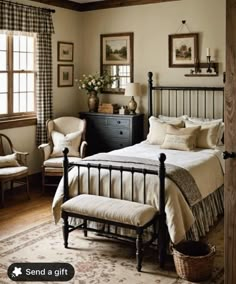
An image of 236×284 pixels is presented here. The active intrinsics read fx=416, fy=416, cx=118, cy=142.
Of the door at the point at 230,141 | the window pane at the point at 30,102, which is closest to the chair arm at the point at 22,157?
the window pane at the point at 30,102

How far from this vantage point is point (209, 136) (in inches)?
202

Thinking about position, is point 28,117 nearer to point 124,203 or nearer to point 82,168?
point 82,168

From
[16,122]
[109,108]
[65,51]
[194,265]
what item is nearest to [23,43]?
[65,51]

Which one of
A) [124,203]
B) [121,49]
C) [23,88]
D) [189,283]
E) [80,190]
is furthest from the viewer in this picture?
[121,49]

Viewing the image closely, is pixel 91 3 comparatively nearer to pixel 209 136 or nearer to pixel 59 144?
pixel 59 144

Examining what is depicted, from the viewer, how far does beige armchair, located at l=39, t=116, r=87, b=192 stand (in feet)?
18.4

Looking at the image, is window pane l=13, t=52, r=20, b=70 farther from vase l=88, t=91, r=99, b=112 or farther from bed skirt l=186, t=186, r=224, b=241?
bed skirt l=186, t=186, r=224, b=241

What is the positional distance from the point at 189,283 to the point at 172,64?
3571 mm

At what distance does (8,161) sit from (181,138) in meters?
2.19

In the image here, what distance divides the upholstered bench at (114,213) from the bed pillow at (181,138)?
153 cm

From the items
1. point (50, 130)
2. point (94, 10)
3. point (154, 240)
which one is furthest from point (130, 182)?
point (94, 10)

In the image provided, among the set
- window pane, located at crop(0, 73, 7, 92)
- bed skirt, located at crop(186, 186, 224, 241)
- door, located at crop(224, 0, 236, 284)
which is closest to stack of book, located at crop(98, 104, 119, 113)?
window pane, located at crop(0, 73, 7, 92)

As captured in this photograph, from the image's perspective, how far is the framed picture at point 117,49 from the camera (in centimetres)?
636

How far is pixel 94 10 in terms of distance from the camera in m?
6.65
